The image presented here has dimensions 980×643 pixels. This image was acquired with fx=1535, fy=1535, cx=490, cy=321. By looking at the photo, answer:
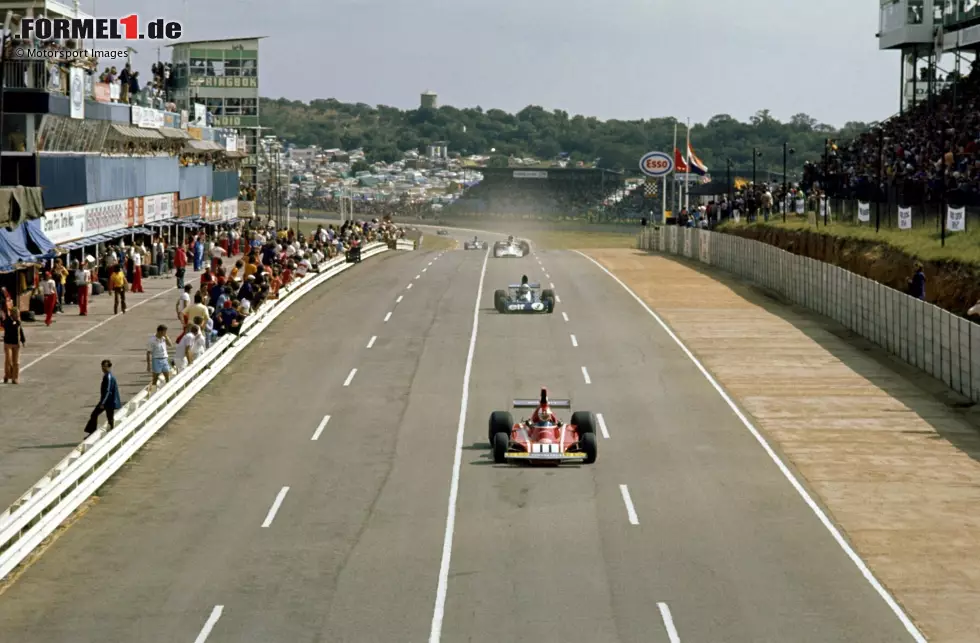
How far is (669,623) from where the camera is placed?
18828 millimetres

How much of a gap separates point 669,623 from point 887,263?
106ft

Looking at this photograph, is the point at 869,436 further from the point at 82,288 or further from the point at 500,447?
the point at 82,288

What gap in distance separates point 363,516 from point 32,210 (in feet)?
86.7

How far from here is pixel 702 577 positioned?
21.0m

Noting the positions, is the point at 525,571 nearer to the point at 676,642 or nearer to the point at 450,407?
the point at 676,642

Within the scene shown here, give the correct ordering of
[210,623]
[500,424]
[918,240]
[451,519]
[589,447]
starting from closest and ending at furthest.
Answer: [210,623], [451,519], [589,447], [500,424], [918,240]

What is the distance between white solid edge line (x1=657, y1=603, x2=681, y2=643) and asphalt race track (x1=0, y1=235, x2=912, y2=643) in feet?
0.13

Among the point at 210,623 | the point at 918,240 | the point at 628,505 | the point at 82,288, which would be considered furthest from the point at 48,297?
the point at 210,623

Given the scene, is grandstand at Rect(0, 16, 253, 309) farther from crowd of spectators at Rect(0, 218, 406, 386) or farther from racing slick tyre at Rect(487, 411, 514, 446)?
→ racing slick tyre at Rect(487, 411, 514, 446)

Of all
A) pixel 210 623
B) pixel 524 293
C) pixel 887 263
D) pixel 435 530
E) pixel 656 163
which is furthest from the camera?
pixel 656 163

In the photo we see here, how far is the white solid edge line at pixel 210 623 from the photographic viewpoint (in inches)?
715

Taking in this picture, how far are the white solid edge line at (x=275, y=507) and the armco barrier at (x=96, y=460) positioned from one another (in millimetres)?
3113

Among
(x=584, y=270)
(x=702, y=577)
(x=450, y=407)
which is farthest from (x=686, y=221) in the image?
(x=702, y=577)

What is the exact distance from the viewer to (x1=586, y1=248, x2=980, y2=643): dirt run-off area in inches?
851
